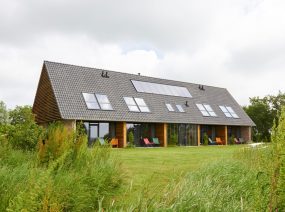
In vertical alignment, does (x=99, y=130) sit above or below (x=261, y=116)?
below

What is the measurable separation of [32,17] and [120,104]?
1310cm

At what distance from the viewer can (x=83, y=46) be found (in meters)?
13.5

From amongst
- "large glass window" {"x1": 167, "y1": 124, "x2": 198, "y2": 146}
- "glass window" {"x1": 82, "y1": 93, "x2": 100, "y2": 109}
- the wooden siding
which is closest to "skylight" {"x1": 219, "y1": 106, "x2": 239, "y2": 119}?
the wooden siding

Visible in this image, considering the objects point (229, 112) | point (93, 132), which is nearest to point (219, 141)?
point (229, 112)

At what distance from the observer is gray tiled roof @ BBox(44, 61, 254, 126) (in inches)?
894

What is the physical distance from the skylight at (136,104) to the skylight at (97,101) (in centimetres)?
175

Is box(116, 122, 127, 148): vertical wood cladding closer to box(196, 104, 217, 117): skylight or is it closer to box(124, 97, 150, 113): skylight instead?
box(124, 97, 150, 113): skylight

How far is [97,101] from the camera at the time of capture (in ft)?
79.3

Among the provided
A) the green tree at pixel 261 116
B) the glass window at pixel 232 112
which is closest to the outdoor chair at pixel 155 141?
the glass window at pixel 232 112

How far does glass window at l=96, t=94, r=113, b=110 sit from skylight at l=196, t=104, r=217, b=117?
31.4ft

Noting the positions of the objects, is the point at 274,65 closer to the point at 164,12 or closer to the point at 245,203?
the point at 164,12

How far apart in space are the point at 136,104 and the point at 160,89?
14.4 ft

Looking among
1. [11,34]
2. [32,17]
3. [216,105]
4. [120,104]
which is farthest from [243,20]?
[216,105]

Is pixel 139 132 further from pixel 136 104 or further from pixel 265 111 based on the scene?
pixel 265 111
